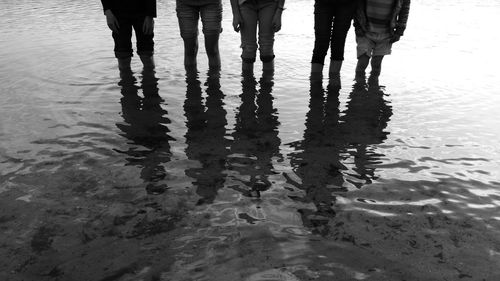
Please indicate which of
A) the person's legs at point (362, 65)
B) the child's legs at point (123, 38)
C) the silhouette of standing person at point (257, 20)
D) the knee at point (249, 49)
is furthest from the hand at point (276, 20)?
the child's legs at point (123, 38)

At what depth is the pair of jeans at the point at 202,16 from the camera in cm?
560

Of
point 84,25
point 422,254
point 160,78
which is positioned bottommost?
point 422,254

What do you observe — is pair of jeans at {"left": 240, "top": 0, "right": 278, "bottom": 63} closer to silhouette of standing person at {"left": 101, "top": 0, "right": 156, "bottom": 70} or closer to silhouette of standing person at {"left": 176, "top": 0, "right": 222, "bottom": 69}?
silhouette of standing person at {"left": 176, "top": 0, "right": 222, "bottom": 69}

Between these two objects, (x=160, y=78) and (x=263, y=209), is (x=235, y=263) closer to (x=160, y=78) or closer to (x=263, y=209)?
(x=263, y=209)

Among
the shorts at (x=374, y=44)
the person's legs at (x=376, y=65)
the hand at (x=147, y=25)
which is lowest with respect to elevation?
the person's legs at (x=376, y=65)

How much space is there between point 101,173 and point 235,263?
1.56 m

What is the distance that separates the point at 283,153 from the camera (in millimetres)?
3654

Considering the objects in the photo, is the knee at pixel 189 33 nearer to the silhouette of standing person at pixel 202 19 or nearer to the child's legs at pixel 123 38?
the silhouette of standing person at pixel 202 19

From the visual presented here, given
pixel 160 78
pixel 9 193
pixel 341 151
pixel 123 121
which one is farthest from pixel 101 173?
pixel 160 78

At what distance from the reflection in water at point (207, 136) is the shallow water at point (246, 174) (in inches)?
0.8

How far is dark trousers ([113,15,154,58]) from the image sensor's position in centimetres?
568

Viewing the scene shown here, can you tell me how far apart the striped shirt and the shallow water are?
86cm

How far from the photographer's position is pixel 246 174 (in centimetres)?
325

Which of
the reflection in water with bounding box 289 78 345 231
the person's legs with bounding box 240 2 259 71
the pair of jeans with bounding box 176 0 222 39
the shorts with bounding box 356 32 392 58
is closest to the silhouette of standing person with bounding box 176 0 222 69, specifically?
the pair of jeans with bounding box 176 0 222 39
